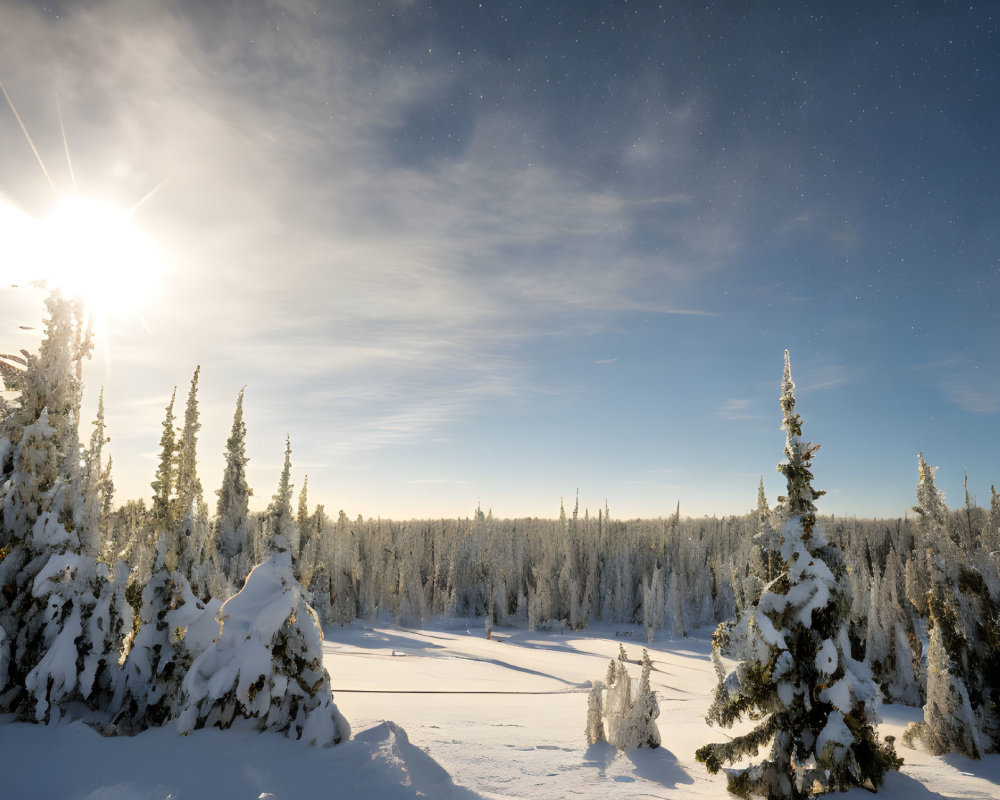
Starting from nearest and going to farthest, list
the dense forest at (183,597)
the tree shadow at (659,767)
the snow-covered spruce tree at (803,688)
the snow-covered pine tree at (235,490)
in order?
the dense forest at (183,597) → the snow-covered spruce tree at (803,688) → the tree shadow at (659,767) → the snow-covered pine tree at (235,490)

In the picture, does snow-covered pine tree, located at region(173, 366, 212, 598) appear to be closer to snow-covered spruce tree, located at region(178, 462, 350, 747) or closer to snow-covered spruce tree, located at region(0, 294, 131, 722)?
snow-covered spruce tree, located at region(0, 294, 131, 722)

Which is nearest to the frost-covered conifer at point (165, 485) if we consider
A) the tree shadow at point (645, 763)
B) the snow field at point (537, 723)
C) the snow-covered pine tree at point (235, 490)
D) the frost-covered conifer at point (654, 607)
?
the snow field at point (537, 723)

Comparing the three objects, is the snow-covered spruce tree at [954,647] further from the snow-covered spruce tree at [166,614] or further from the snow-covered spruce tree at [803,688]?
the snow-covered spruce tree at [166,614]

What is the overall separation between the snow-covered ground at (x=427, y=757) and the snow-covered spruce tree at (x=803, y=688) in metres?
0.32

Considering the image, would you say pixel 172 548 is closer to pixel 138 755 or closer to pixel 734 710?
pixel 138 755

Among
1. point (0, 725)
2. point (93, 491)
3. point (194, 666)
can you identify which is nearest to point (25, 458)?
point (93, 491)

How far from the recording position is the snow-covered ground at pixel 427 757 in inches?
134

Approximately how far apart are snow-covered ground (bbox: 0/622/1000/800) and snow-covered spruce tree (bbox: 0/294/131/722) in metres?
0.46

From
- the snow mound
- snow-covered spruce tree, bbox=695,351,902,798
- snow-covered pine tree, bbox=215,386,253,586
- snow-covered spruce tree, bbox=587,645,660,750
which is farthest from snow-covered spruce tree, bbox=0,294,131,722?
snow-covered pine tree, bbox=215,386,253,586

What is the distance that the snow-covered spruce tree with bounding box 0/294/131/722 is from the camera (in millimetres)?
4391

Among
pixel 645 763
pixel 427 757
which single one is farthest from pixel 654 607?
pixel 427 757

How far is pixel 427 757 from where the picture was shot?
3.95 meters

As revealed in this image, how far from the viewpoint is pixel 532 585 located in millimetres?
22156

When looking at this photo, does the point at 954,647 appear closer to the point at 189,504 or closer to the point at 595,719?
the point at 595,719
